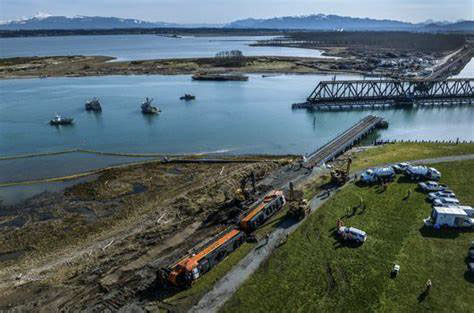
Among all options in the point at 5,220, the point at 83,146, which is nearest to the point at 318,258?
the point at 5,220

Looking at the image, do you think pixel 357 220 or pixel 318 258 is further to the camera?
pixel 357 220

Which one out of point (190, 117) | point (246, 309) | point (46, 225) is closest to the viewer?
point (246, 309)

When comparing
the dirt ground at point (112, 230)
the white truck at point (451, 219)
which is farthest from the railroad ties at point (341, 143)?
the white truck at point (451, 219)

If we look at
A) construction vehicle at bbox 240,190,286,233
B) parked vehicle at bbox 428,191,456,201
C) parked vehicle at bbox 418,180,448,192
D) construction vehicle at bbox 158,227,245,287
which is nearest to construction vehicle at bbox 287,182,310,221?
construction vehicle at bbox 240,190,286,233

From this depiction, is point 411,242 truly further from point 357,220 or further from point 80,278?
point 80,278

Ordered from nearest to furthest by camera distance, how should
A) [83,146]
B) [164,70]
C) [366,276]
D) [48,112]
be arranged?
1. [366,276]
2. [83,146]
3. [48,112]
4. [164,70]

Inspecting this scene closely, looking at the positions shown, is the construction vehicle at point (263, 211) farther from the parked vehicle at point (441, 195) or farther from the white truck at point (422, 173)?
the white truck at point (422, 173)

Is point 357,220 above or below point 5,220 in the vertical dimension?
above
